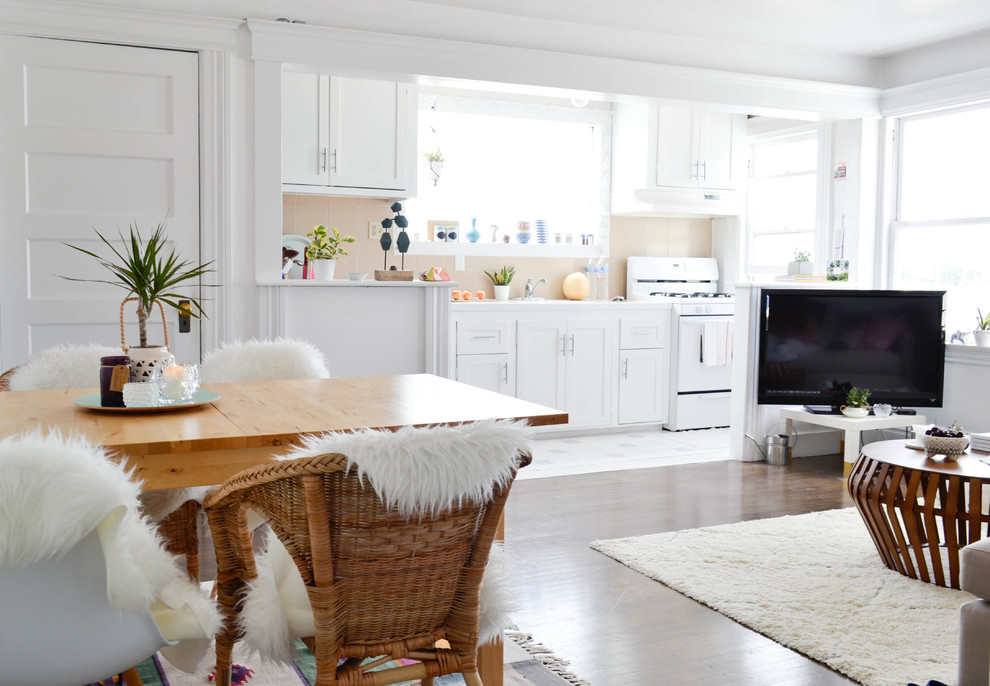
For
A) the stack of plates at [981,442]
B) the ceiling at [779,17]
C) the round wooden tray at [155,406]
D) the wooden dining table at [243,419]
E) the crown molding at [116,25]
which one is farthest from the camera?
the ceiling at [779,17]

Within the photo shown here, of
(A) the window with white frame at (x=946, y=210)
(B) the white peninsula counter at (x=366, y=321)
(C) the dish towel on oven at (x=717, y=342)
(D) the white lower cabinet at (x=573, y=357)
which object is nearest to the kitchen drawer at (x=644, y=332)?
(D) the white lower cabinet at (x=573, y=357)

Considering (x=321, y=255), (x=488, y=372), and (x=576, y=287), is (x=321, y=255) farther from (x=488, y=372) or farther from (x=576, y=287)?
(x=576, y=287)

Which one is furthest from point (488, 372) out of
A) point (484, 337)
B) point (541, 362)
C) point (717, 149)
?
point (717, 149)

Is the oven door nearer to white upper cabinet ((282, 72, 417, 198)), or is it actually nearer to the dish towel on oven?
the dish towel on oven

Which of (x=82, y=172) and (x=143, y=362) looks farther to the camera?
(x=82, y=172)

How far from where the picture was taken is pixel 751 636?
2.73 meters

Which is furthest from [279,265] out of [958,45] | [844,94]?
[958,45]

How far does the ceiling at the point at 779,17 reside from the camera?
434 centimetres

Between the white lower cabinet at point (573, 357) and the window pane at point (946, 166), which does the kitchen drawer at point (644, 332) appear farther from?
the window pane at point (946, 166)

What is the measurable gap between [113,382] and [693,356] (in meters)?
4.68

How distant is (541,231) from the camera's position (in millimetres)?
6637

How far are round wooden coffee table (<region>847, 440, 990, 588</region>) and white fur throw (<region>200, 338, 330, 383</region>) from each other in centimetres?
205

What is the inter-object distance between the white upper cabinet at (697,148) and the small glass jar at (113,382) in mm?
4800

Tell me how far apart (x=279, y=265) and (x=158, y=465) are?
2.42m
